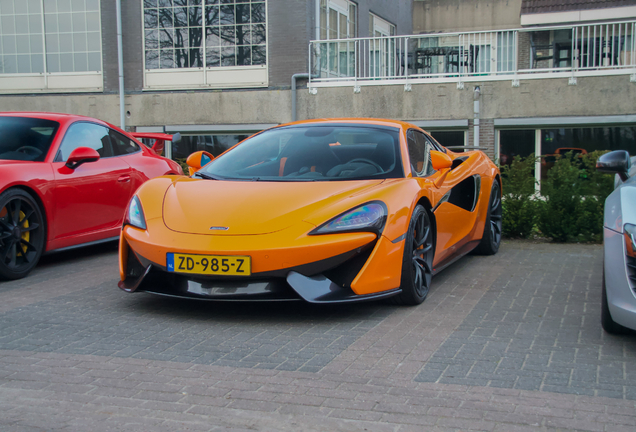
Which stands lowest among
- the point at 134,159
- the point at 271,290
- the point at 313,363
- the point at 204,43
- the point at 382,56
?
the point at 313,363

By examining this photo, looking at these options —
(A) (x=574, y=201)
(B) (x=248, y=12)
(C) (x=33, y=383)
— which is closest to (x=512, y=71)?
(B) (x=248, y=12)

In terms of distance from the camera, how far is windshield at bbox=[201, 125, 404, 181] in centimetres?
500

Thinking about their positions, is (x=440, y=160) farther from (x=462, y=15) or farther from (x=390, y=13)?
(x=462, y=15)

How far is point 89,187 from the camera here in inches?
256

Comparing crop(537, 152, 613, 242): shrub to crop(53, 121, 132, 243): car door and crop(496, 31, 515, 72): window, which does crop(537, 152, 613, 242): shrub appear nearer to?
crop(53, 121, 132, 243): car door

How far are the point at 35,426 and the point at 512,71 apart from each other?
46.3 feet

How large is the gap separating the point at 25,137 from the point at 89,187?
2.41ft

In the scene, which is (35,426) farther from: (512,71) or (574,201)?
(512,71)

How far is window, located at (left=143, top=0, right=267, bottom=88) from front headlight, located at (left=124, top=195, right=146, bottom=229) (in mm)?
11953

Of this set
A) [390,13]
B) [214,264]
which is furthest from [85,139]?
[390,13]

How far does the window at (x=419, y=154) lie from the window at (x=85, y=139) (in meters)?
3.29

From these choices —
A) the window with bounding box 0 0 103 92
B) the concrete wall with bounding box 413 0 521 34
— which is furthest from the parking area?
the concrete wall with bounding box 413 0 521 34

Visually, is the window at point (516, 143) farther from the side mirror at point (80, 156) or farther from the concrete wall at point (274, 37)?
the side mirror at point (80, 156)

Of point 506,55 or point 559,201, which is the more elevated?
point 506,55
